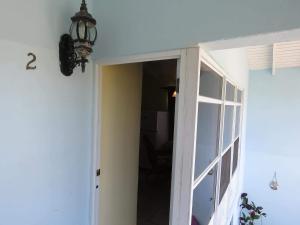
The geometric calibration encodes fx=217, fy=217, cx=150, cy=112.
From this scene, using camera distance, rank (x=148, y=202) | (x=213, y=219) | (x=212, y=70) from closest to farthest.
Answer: (x=212, y=70) → (x=213, y=219) → (x=148, y=202)

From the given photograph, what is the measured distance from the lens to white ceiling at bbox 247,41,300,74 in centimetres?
404

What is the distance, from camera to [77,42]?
1.49m

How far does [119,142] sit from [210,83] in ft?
Result: 3.47

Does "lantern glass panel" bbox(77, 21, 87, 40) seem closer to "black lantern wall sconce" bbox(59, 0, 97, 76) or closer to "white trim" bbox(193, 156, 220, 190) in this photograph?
"black lantern wall sconce" bbox(59, 0, 97, 76)

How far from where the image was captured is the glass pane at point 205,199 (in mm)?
1721

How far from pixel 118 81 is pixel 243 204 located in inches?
171

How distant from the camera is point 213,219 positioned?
6.76 ft

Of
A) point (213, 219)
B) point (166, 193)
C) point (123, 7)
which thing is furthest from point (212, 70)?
point (166, 193)

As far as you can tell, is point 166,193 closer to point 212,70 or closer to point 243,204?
point 243,204

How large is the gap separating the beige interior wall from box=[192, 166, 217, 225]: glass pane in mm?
850

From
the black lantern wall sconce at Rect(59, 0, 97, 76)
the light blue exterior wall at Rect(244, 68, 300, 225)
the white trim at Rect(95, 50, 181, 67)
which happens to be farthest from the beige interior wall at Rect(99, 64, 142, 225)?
the light blue exterior wall at Rect(244, 68, 300, 225)

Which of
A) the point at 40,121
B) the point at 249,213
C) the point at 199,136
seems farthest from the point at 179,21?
the point at 249,213

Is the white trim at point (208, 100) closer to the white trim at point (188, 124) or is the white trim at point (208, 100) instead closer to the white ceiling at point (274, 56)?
the white trim at point (188, 124)

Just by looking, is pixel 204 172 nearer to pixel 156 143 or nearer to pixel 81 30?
pixel 81 30
